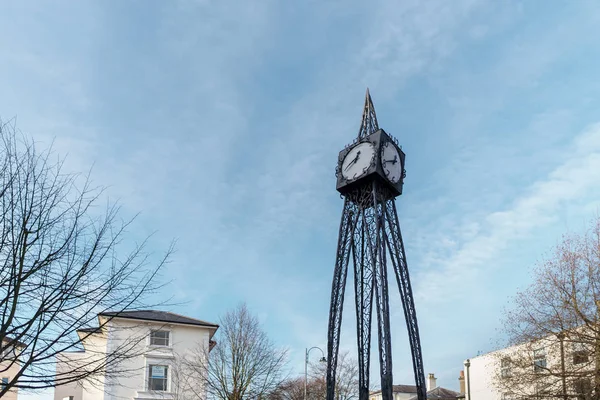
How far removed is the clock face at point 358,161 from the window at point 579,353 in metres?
11.0

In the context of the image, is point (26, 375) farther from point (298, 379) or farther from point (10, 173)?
point (298, 379)

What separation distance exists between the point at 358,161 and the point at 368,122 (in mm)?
2572

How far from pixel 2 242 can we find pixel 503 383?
2034 cm

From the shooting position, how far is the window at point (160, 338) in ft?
105

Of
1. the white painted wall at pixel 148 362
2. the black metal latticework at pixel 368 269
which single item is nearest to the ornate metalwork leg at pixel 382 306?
the black metal latticework at pixel 368 269

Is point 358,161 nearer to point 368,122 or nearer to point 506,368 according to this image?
point 368,122

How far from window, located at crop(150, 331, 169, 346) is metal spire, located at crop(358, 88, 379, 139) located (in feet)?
62.0

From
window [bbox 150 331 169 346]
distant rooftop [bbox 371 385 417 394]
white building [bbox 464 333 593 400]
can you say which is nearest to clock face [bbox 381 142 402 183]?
white building [bbox 464 333 593 400]

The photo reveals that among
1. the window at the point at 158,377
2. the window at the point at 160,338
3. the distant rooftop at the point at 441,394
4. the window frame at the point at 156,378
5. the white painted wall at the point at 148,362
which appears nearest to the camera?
the white painted wall at the point at 148,362

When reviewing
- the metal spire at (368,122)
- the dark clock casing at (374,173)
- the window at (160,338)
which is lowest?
the window at (160,338)

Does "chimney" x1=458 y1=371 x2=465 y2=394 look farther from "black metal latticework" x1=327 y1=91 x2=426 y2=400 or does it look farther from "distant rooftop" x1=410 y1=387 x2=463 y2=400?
"black metal latticework" x1=327 y1=91 x2=426 y2=400

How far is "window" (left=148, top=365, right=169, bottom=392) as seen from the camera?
30.9m

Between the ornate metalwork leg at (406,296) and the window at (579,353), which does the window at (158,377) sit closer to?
the ornate metalwork leg at (406,296)

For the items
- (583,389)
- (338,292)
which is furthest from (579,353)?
(338,292)
